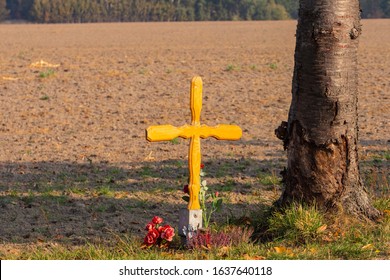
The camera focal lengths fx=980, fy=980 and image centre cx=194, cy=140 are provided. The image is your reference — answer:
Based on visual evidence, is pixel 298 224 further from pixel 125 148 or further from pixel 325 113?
pixel 125 148

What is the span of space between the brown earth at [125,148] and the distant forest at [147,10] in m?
107

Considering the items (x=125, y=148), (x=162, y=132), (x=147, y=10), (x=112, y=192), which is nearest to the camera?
(x=162, y=132)

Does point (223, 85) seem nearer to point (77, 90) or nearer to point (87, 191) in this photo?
point (77, 90)

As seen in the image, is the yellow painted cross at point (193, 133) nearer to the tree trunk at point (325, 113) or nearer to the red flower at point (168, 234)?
the red flower at point (168, 234)

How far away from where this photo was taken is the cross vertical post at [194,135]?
7453 mm

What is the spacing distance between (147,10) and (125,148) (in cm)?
12333

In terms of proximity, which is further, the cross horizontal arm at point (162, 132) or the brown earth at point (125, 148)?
the brown earth at point (125, 148)

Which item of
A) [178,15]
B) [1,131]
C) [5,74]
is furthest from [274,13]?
[1,131]

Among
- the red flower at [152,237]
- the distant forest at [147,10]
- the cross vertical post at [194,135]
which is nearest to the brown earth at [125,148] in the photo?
the red flower at [152,237]

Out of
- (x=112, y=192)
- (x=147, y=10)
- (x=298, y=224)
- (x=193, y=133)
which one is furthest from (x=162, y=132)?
(x=147, y=10)

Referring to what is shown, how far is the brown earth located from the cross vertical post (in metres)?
1.13

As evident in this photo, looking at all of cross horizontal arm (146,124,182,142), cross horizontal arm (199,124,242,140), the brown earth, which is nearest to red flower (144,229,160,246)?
cross horizontal arm (146,124,182,142)

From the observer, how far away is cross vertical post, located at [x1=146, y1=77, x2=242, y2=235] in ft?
24.5

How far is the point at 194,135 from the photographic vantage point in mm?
7555
